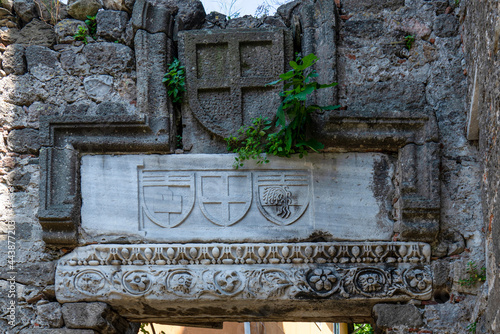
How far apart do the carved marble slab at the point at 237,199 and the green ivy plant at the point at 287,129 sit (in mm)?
89

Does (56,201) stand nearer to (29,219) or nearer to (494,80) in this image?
(29,219)

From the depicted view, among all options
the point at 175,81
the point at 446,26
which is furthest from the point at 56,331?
the point at 446,26

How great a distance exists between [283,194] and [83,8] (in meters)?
1.84

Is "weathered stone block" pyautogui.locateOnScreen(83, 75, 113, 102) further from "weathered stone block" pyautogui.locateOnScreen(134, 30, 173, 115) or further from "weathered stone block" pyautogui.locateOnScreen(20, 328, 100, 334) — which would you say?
"weathered stone block" pyautogui.locateOnScreen(20, 328, 100, 334)

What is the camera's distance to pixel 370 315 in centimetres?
393

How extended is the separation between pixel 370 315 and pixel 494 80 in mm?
1736

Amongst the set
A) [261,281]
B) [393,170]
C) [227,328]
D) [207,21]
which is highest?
[207,21]

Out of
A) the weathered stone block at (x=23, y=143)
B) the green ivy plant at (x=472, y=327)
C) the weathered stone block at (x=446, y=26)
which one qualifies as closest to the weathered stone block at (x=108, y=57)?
the weathered stone block at (x=23, y=143)

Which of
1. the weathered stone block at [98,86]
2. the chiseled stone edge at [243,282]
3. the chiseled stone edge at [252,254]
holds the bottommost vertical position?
the chiseled stone edge at [243,282]

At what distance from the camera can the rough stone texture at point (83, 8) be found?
14.0 ft

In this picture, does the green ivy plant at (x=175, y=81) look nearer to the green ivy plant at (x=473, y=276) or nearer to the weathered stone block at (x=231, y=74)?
the weathered stone block at (x=231, y=74)

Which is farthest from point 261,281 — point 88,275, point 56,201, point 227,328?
point 227,328

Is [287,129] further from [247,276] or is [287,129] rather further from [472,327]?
[472,327]

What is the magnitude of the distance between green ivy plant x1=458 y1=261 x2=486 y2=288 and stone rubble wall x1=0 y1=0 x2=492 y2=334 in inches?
1.1
